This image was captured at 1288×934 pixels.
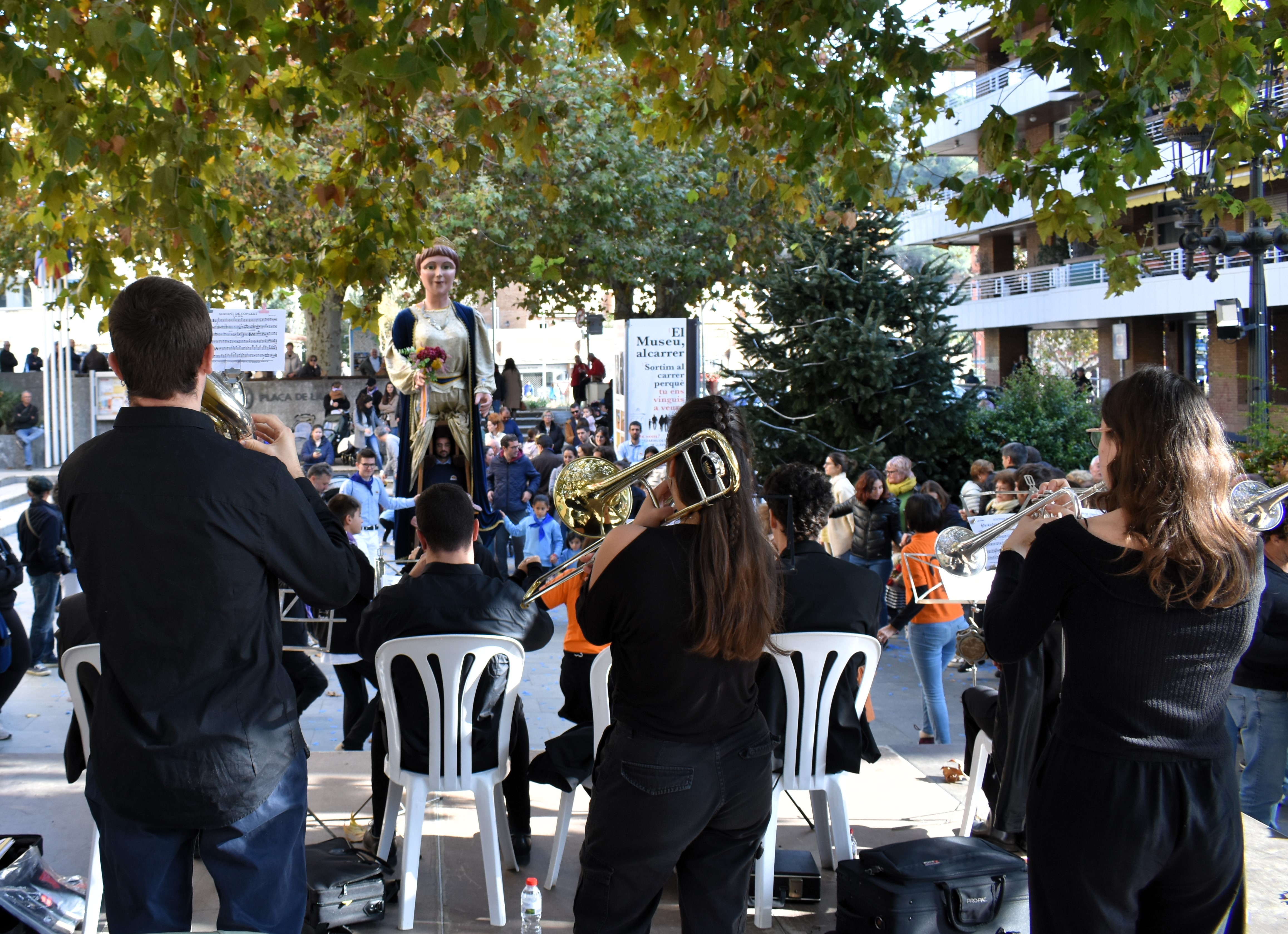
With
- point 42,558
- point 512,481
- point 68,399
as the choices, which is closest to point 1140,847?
point 42,558

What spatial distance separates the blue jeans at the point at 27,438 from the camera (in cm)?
2256

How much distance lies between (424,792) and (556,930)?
0.70 metres

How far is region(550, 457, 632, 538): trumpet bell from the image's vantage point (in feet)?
10.2

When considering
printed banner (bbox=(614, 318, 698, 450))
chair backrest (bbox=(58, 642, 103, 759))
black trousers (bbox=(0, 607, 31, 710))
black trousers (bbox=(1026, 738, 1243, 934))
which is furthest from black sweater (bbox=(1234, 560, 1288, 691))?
printed banner (bbox=(614, 318, 698, 450))

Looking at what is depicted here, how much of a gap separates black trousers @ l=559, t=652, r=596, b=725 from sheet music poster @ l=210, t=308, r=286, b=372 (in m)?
3.79

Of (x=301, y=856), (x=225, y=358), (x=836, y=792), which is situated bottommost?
(x=836, y=792)

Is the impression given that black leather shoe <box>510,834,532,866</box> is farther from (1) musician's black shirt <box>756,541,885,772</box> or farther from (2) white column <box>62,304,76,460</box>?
(2) white column <box>62,304,76,460</box>

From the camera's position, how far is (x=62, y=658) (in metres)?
3.92

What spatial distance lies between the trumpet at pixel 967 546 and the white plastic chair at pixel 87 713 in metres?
3.18

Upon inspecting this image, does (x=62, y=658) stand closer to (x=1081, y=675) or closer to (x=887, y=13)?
(x=1081, y=675)

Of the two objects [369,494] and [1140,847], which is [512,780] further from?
[369,494]

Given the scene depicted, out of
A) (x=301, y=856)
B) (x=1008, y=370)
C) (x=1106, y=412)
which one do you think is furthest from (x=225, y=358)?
(x=1008, y=370)

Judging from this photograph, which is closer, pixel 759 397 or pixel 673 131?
pixel 673 131

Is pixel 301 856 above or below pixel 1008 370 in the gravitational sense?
below
